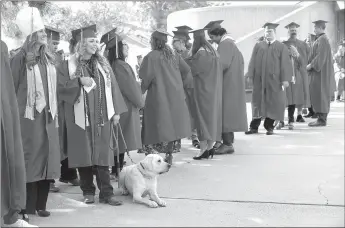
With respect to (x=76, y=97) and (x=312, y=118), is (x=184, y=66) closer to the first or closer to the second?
(x=76, y=97)

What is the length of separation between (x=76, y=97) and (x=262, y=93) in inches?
226

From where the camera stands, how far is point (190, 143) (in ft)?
31.9

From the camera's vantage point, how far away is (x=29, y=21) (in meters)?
4.82

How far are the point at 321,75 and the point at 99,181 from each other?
7390 millimetres

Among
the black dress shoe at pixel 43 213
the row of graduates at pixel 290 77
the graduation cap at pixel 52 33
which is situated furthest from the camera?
the row of graduates at pixel 290 77

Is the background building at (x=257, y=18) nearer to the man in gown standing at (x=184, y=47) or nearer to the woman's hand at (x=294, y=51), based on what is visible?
the woman's hand at (x=294, y=51)

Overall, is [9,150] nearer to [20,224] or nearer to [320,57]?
[20,224]

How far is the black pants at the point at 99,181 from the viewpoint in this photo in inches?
216

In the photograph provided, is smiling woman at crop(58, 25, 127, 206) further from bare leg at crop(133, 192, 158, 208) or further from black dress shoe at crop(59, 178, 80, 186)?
black dress shoe at crop(59, 178, 80, 186)

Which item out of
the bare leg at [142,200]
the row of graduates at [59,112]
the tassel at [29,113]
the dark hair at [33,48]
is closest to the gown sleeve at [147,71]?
the row of graduates at [59,112]

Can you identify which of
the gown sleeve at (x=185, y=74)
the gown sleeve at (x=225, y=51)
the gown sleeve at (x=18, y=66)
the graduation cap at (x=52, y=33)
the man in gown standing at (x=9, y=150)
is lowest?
the man in gown standing at (x=9, y=150)

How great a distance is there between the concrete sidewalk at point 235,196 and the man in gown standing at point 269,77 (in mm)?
1925

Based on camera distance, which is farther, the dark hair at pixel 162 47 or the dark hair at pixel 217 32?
the dark hair at pixel 217 32

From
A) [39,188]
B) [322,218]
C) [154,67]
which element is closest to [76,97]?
[39,188]
